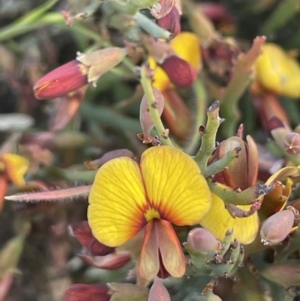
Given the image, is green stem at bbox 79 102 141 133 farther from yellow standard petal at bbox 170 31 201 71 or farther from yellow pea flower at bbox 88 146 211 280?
yellow pea flower at bbox 88 146 211 280

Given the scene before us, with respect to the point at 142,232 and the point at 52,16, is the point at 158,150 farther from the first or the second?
the point at 52,16

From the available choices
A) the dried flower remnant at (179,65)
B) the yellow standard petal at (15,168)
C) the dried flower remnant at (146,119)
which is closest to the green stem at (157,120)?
the dried flower remnant at (146,119)

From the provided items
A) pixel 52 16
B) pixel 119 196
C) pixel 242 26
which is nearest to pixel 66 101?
pixel 52 16

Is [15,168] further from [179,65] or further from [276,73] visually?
[276,73]

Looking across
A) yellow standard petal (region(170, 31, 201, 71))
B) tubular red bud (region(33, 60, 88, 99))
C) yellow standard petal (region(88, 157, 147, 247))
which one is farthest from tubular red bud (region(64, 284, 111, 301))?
yellow standard petal (region(170, 31, 201, 71))

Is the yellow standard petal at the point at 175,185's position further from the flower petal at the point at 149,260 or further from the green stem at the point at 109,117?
the green stem at the point at 109,117

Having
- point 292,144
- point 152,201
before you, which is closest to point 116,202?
point 152,201
